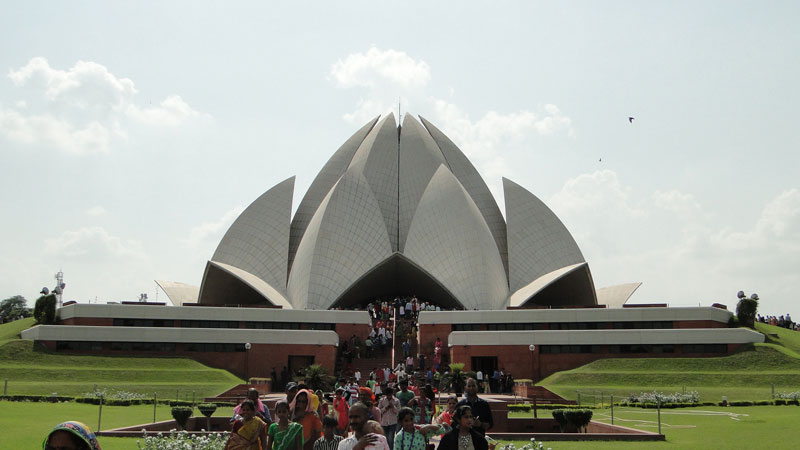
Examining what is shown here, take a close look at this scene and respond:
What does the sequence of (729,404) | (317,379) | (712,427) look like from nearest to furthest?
(712,427) → (729,404) → (317,379)

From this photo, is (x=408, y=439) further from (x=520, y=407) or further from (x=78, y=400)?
(x=78, y=400)

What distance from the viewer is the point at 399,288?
37.6 metres

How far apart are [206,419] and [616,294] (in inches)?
1068

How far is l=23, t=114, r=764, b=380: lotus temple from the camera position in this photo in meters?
25.3

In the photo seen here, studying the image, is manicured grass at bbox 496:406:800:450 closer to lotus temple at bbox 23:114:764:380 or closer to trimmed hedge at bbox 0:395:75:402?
lotus temple at bbox 23:114:764:380

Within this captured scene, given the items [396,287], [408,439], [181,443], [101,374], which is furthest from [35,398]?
[396,287]

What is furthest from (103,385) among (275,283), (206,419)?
(275,283)

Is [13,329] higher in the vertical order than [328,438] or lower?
higher

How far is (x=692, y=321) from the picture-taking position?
26.5m

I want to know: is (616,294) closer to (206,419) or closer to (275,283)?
(275,283)

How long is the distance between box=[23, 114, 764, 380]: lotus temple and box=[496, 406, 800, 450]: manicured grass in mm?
9490

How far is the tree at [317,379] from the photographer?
20375mm

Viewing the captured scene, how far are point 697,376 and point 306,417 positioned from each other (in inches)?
Answer: 712

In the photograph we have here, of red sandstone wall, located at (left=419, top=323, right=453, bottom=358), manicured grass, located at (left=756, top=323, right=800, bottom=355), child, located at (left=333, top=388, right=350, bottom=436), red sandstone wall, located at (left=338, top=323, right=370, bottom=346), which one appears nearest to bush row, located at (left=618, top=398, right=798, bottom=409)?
manicured grass, located at (left=756, top=323, right=800, bottom=355)
